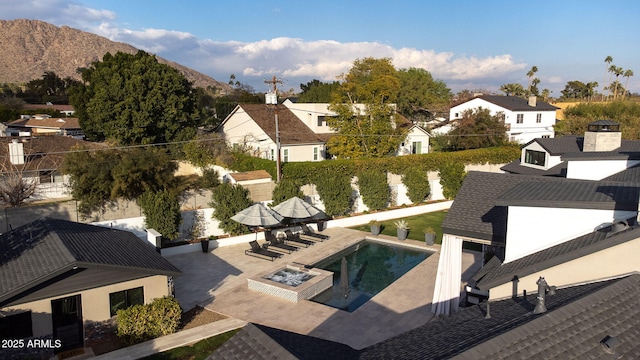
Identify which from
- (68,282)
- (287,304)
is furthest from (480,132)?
(68,282)

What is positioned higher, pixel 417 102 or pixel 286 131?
pixel 417 102

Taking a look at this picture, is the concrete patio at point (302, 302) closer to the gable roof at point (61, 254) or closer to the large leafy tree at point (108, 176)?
the gable roof at point (61, 254)

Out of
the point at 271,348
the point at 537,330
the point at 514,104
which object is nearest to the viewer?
the point at 271,348

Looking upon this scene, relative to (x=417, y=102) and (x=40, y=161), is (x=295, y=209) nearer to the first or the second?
(x=40, y=161)

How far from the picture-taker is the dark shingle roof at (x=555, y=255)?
10.4 meters

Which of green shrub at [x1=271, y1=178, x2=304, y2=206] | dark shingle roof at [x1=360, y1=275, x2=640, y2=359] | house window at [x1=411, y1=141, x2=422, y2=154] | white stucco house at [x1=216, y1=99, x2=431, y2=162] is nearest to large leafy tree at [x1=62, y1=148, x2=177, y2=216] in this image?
green shrub at [x1=271, y1=178, x2=304, y2=206]

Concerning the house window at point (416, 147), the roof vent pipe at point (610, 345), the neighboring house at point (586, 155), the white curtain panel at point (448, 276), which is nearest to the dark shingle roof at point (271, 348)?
the roof vent pipe at point (610, 345)

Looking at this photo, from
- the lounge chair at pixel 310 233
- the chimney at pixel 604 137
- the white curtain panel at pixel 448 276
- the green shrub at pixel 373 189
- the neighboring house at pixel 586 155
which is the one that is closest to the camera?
the white curtain panel at pixel 448 276

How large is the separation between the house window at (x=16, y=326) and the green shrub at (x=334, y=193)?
70.3ft

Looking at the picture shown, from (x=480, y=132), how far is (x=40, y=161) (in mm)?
44808

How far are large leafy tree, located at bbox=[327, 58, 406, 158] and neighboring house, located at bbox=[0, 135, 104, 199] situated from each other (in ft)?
71.2

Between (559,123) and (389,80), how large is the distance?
35.8 metres

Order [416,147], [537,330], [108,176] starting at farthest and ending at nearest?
[416,147], [108,176], [537,330]

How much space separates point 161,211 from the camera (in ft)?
83.7
